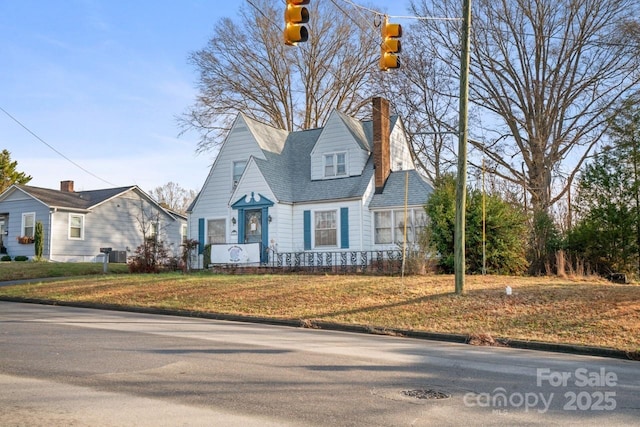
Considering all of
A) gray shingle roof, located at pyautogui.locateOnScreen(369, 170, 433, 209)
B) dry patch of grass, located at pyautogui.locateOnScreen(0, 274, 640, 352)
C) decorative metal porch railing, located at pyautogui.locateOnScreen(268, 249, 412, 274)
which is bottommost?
dry patch of grass, located at pyautogui.locateOnScreen(0, 274, 640, 352)

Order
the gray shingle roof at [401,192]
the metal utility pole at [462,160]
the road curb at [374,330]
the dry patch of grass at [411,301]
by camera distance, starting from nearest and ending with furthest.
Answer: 1. the road curb at [374,330]
2. the dry patch of grass at [411,301]
3. the metal utility pole at [462,160]
4. the gray shingle roof at [401,192]

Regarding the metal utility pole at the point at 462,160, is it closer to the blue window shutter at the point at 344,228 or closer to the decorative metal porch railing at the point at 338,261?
the decorative metal porch railing at the point at 338,261

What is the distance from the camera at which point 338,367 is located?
8281mm

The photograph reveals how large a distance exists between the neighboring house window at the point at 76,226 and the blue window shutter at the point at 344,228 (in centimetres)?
1910

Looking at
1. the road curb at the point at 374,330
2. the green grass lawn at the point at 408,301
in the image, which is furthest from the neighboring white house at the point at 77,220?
the road curb at the point at 374,330

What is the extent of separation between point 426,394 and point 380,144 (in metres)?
19.6

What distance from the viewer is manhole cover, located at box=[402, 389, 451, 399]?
22.1 feet

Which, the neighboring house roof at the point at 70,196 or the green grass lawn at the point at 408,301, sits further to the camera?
the neighboring house roof at the point at 70,196

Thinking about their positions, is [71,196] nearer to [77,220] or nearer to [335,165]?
[77,220]

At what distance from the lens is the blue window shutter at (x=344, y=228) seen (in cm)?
2456

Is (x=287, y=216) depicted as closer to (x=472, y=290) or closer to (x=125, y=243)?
(x=472, y=290)

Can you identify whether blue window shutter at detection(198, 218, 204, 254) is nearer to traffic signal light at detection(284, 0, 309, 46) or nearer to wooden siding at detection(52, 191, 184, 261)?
wooden siding at detection(52, 191, 184, 261)

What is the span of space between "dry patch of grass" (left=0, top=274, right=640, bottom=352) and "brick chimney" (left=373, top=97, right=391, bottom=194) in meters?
7.52

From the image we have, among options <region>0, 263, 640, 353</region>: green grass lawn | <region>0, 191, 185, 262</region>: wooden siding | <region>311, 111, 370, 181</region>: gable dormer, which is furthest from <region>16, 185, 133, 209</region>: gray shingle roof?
<region>311, 111, 370, 181</region>: gable dormer
